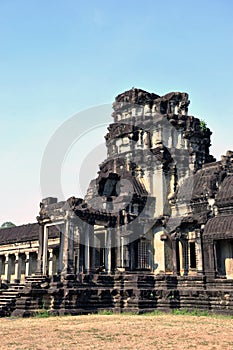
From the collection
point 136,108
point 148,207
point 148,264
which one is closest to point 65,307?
point 148,264

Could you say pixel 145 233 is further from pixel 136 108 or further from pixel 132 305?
pixel 136 108

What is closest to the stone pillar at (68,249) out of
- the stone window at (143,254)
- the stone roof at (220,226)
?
the stone window at (143,254)

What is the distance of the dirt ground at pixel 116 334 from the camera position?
40.3ft

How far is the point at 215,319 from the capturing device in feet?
63.9

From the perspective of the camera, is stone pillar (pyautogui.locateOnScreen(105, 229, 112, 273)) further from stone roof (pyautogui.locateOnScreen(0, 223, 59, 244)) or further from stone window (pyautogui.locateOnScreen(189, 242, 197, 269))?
stone roof (pyautogui.locateOnScreen(0, 223, 59, 244))

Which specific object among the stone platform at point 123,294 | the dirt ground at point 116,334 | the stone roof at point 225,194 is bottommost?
the dirt ground at point 116,334

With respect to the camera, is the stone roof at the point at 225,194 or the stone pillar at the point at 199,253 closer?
the stone pillar at the point at 199,253

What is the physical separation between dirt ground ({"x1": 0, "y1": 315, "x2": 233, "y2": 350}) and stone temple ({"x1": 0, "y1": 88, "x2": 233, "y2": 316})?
13.8 feet

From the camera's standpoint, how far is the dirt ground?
12273 mm

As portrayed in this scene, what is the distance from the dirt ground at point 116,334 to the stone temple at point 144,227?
13.8 feet

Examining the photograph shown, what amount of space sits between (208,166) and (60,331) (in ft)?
61.4

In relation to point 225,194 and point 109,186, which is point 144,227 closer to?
point 109,186

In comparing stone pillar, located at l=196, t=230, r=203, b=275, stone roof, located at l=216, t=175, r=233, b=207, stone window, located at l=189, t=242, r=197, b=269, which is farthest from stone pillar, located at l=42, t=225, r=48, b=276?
stone roof, located at l=216, t=175, r=233, b=207

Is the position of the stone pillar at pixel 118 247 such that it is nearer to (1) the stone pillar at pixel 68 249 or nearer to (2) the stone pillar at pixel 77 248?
(2) the stone pillar at pixel 77 248
